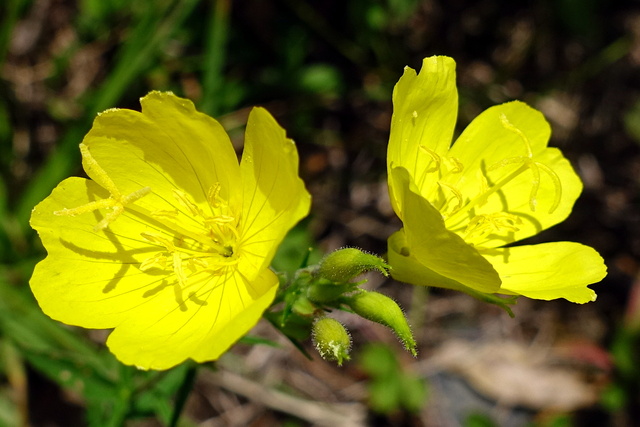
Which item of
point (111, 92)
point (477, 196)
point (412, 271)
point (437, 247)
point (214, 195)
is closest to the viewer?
point (437, 247)

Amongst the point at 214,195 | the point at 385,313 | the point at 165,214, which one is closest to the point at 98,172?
the point at 165,214

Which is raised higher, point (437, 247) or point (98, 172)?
point (98, 172)

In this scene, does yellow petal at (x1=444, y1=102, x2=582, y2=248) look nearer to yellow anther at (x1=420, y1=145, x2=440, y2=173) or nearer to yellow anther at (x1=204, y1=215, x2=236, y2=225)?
yellow anther at (x1=420, y1=145, x2=440, y2=173)

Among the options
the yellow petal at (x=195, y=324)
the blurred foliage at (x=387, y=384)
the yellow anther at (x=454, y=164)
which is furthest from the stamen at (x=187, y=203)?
the blurred foliage at (x=387, y=384)

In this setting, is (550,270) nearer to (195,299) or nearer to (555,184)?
(555,184)

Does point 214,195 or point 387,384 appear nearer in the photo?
point 214,195

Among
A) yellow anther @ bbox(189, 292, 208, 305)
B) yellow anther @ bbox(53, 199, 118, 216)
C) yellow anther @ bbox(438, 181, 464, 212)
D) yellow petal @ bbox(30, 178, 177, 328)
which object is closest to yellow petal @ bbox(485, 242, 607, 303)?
yellow anther @ bbox(438, 181, 464, 212)

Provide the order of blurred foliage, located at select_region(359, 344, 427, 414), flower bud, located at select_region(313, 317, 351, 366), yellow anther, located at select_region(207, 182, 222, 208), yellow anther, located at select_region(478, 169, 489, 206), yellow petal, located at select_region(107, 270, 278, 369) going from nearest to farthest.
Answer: yellow petal, located at select_region(107, 270, 278, 369) < flower bud, located at select_region(313, 317, 351, 366) < yellow anther, located at select_region(207, 182, 222, 208) < yellow anther, located at select_region(478, 169, 489, 206) < blurred foliage, located at select_region(359, 344, 427, 414)

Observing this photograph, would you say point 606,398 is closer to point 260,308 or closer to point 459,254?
point 459,254
